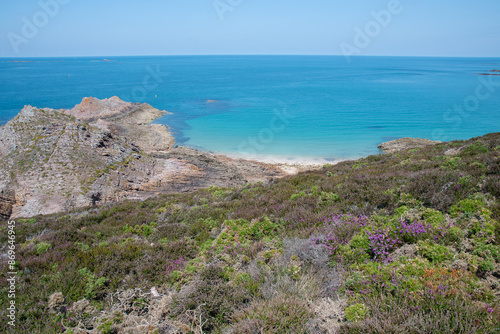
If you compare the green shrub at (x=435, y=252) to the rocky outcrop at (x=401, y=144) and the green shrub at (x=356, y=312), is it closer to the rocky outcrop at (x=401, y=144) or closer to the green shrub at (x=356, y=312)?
the green shrub at (x=356, y=312)

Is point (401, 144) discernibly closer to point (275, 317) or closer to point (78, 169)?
point (78, 169)

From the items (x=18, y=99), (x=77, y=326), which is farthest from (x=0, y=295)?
(x=18, y=99)

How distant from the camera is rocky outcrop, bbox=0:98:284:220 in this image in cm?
1911

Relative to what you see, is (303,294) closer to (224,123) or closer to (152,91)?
(224,123)

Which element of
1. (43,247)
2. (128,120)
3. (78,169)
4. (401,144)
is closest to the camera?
(43,247)

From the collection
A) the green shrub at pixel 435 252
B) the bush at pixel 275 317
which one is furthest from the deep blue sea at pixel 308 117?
the bush at pixel 275 317

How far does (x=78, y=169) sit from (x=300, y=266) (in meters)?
21.9

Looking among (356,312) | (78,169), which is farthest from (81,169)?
(356,312)

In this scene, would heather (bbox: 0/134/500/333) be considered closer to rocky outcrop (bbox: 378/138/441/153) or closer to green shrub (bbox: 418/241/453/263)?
green shrub (bbox: 418/241/453/263)

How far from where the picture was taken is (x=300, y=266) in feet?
21.1

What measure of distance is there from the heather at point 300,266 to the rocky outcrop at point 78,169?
964cm

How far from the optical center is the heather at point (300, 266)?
4504 mm

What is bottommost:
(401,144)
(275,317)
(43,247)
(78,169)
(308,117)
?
(275,317)

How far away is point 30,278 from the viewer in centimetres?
707
